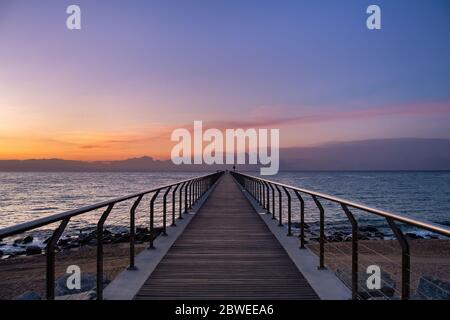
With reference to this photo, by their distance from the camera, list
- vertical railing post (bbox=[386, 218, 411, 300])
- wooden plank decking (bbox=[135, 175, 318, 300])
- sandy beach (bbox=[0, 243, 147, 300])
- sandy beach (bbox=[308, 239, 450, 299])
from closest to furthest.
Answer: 1. vertical railing post (bbox=[386, 218, 411, 300])
2. wooden plank decking (bbox=[135, 175, 318, 300])
3. sandy beach (bbox=[0, 243, 147, 300])
4. sandy beach (bbox=[308, 239, 450, 299])

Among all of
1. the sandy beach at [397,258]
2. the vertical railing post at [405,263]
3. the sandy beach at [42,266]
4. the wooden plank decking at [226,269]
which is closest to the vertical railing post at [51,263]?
the wooden plank decking at [226,269]

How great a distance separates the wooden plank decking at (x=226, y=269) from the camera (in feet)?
14.2

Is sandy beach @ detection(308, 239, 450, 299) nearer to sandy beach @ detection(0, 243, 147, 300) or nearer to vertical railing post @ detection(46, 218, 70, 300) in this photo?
sandy beach @ detection(0, 243, 147, 300)

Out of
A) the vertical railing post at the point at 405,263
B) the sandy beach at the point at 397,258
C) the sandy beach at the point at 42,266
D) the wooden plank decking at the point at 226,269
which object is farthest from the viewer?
the sandy beach at the point at 397,258

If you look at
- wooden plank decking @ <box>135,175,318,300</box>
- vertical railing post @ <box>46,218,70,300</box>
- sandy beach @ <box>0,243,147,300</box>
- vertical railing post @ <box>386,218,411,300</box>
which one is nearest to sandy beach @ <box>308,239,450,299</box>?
wooden plank decking @ <box>135,175,318,300</box>

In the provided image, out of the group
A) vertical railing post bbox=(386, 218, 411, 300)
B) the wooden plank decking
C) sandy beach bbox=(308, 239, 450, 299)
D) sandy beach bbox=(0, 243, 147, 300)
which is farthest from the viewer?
sandy beach bbox=(308, 239, 450, 299)

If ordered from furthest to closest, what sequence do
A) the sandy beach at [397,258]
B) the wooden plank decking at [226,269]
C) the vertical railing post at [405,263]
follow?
the sandy beach at [397,258], the wooden plank decking at [226,269], the vertical railing post at [405,263]

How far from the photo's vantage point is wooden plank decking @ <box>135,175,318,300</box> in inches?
170

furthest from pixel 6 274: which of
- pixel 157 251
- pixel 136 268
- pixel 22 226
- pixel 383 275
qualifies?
pixel 22 226

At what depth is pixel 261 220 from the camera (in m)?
10.4

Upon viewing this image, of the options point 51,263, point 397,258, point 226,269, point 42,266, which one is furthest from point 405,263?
point 397,258

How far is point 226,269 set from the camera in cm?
535

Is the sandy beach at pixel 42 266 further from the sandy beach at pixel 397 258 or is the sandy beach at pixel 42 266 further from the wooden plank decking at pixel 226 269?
the sandy beach at pixel 397 258
